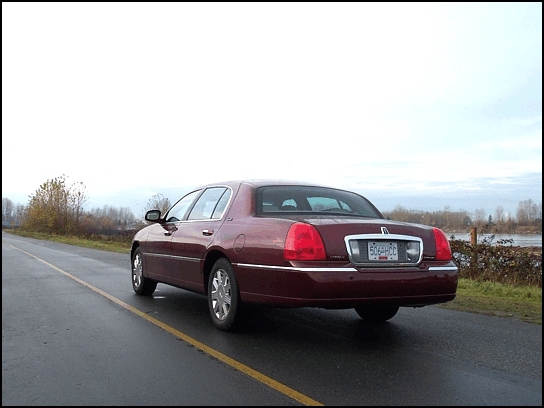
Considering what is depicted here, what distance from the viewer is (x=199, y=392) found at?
3.61m

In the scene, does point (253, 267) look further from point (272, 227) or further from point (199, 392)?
point (199, 392)

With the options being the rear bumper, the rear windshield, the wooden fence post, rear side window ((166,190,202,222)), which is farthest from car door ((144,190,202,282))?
the wooden fence post

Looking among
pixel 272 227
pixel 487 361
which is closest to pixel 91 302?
pixel 272 227

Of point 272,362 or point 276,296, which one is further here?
point 276,296

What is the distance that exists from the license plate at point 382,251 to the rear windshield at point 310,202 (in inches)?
38.2

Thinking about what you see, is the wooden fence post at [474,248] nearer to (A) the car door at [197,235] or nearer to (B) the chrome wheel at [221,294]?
(A) the car door at [197,235]

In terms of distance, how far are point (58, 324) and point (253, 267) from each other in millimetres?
2572

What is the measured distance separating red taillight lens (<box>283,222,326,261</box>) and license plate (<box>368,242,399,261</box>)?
0.46 m

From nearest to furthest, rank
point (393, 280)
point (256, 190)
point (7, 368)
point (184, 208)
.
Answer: point (7, 368) → point (393, 280) → point (256, 190) → point (184, 208)

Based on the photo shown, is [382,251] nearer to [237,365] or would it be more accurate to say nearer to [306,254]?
[306,254]

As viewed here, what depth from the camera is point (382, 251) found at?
4754mm

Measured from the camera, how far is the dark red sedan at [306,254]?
458cm

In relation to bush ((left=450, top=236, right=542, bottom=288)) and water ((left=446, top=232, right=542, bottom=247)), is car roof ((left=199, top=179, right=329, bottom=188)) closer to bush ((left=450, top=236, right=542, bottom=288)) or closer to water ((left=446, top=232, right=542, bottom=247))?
water ((left=446, top=232, right=542, bottom=247))

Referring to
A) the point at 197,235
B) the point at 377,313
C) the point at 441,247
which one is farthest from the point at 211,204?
the point at 441,247
